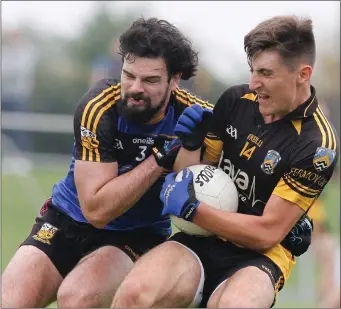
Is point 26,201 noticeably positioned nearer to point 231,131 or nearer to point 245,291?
point 231,131

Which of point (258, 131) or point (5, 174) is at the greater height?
point (258, 131)

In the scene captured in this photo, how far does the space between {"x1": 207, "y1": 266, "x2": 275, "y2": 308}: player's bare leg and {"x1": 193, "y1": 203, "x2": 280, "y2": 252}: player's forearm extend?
0.62ft

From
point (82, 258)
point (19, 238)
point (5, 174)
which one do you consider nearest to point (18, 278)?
point (82, 258)

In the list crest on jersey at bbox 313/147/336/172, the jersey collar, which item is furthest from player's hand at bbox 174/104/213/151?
crest on jersey at bbox 313/147/336/172

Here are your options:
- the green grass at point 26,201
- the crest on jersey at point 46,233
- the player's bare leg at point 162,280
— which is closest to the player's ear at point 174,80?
the player's bare leg at point 162,280

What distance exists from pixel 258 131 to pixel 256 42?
0.57 metres

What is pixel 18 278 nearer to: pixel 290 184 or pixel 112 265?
pixel 112 265

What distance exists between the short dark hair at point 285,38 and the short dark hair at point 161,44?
608mm

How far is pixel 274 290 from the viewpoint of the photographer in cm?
577

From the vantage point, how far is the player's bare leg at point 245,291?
213 inches

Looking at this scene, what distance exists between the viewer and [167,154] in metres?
6.02

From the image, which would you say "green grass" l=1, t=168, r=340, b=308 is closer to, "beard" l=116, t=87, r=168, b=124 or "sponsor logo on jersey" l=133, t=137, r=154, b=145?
"sponsor logo on jersey" l=133, t=137, r=154, b=145

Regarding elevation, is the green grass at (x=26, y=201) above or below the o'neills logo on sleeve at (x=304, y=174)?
below

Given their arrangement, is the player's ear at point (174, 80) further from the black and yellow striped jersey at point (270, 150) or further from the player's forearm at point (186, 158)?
the player's forearm at point (186, 158)
